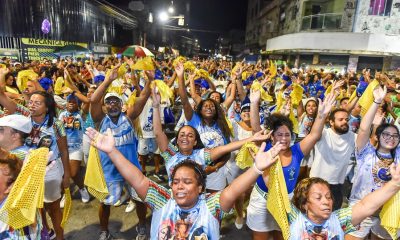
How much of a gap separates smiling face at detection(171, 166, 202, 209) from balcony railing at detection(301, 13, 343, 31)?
80.8 ft

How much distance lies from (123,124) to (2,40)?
53.4 feet

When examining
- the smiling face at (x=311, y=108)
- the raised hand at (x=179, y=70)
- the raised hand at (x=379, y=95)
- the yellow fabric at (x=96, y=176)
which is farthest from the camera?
the smiling face at (x=311, y=108)

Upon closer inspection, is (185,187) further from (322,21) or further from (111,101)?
(322,21)

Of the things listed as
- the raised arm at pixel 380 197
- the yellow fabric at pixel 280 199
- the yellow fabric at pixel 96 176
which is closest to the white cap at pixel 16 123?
the yellow fabric at pixel 96 176

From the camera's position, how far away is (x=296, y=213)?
228 cm

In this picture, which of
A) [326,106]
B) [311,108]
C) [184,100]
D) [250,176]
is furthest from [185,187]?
[311,108]

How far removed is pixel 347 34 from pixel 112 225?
2274cm

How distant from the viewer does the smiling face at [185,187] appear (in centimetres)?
208

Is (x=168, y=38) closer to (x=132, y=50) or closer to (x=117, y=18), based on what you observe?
(x=117, y=18)

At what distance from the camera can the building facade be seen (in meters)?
20.9

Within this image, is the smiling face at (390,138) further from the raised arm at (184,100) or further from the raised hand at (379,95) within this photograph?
the raised arm at (184,100)

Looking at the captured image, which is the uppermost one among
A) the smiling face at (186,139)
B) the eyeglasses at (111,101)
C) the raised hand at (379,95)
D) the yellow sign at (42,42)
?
the yellow sign at (42,42)

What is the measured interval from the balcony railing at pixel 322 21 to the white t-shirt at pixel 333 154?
22.2m

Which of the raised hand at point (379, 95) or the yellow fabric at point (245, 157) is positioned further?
the raised hand at point (379, 95)
